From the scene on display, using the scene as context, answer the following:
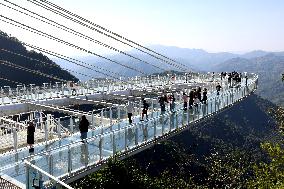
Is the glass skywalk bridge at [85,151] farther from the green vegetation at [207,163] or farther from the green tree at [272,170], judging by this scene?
the green tree at [272,170]

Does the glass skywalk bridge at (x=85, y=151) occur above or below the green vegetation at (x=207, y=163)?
above

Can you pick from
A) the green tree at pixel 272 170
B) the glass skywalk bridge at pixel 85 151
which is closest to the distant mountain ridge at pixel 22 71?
the glass skywalk bridge at pixel 85 151

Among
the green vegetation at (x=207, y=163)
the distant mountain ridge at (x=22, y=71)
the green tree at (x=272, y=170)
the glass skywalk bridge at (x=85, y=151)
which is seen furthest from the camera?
the distant mountain ridge at (x=22, y=71)

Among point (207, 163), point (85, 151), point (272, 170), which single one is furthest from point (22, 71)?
point (85, 151)

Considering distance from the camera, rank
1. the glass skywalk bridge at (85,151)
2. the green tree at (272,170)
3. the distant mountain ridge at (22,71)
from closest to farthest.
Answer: the glass skywalk bridge at (85,151) < the green tree at (272,170) < the distant mountain ridge at (22,71)

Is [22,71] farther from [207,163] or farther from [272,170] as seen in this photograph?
[272,170]

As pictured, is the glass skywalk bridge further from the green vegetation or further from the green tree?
the green tree

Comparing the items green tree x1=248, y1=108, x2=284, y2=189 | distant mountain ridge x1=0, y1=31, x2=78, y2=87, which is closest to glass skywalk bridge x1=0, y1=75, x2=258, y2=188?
green tree x1=248, y1=108, x2=284, y2=189

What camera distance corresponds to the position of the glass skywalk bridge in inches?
442

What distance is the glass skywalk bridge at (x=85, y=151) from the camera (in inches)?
442

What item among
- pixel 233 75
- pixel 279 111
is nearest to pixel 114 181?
pixel 279 111

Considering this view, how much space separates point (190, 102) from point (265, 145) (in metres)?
7.12

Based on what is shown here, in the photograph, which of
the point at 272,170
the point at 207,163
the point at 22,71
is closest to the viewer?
the point at 272,170

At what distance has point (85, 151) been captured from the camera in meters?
15.2
